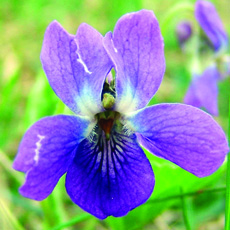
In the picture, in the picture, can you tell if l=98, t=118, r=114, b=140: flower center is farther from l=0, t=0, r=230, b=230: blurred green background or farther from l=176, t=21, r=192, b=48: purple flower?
l=176, t=21, r=192, b=48: purple flower

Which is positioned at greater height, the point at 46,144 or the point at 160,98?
the point at 46,144

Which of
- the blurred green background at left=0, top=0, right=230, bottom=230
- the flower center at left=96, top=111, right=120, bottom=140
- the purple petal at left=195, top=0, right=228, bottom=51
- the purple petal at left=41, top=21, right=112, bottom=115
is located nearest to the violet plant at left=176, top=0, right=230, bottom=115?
the purple petal at left=195, top=0, right=228, bottom=51

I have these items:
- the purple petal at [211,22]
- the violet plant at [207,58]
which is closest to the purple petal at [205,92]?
the violet plant at [207,58]

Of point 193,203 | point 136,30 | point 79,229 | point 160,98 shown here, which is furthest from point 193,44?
point 136,30

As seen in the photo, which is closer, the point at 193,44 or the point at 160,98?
the point at 193,44

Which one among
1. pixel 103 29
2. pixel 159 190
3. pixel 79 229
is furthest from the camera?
pixel 103 29

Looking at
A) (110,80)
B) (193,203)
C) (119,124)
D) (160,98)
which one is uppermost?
(110,80)

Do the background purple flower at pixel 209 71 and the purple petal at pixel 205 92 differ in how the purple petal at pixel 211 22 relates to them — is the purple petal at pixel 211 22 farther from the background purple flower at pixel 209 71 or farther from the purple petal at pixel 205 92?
the purple petal at pixel 205 92

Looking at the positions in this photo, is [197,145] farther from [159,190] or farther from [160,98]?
[160,98]
